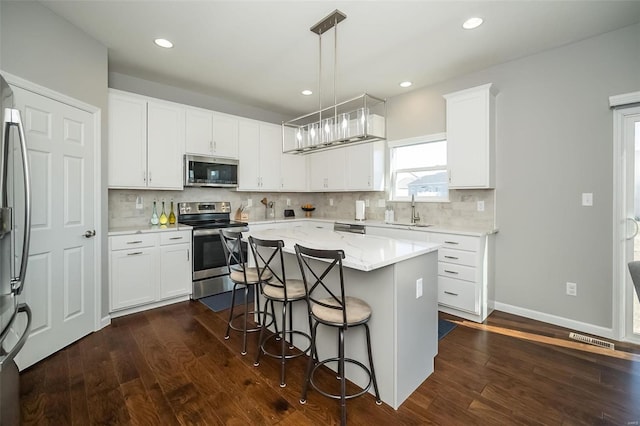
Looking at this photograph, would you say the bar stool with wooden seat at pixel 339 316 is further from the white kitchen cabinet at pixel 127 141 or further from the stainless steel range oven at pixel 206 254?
the white kitchen cabinet at pixel 127 141

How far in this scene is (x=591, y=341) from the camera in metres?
2.63

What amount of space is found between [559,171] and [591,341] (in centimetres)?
161

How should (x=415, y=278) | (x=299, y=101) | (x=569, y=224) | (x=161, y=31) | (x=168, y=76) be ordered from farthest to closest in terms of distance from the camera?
(x=299, y=101)
(x=168, y=76)
(x=569, y=224)
(x=161, y=31)
(x=415, y=278)

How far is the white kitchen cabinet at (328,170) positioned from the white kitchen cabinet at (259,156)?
0.70m

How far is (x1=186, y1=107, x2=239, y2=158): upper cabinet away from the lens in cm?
393

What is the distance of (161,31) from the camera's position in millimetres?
2691

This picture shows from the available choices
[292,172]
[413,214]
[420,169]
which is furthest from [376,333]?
[292,172]

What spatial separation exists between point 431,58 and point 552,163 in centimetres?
167

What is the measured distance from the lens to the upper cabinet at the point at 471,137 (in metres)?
3.23

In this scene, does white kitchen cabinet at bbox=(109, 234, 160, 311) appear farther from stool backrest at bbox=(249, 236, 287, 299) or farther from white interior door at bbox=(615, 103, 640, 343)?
white interior door at bbox=(615, 103, 640, 343)

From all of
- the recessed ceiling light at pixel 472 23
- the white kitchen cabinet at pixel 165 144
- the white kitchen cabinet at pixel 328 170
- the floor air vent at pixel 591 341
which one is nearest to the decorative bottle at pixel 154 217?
the white kitchen cabinet at pixel 165 144

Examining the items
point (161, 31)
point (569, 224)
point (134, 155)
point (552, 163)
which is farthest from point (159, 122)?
point (569, 224)

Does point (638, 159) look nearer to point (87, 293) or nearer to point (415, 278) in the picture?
point (415, 278)

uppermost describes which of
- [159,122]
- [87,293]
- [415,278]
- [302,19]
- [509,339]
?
[302,19]
